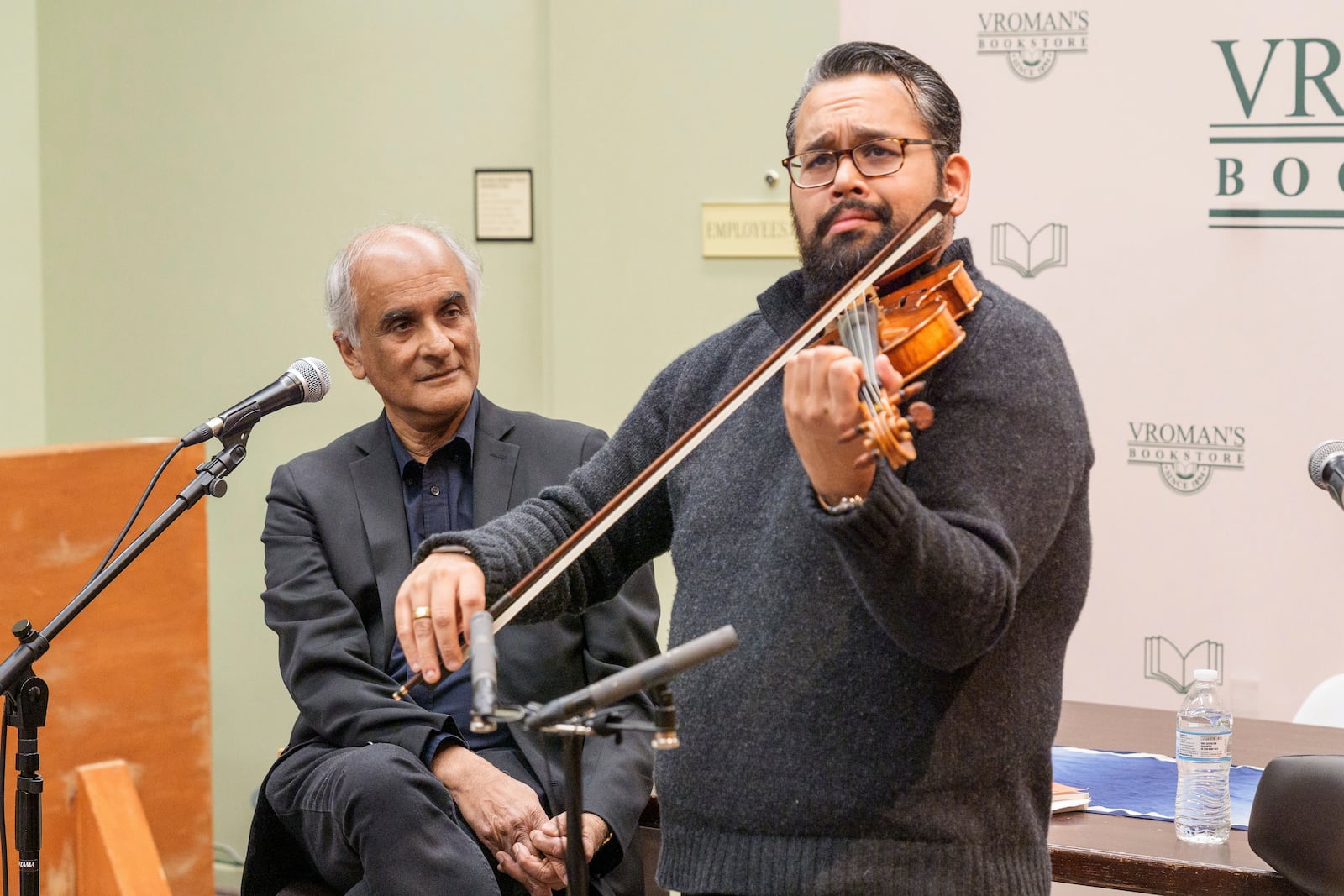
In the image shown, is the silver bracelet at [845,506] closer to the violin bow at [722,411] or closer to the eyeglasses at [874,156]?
the violin bow at [722,411]

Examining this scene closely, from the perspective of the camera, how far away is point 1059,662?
1.44 meters

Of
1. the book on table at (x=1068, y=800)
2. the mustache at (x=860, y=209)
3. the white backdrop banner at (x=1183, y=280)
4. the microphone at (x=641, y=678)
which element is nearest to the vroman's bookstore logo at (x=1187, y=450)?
the white backdrop banner at (x=1183, y=280)

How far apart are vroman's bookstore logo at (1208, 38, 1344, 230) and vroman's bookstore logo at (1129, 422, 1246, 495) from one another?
47 cm

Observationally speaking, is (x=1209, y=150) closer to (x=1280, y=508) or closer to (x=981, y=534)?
(x=1280, y=508)

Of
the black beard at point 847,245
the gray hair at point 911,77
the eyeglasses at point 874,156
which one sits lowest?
the black beard at point 847,245

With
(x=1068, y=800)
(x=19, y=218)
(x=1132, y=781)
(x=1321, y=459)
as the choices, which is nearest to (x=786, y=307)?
(x=1321, y=459)

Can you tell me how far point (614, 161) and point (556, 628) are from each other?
5.65 feet

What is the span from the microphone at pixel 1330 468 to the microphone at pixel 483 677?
95 centimetres

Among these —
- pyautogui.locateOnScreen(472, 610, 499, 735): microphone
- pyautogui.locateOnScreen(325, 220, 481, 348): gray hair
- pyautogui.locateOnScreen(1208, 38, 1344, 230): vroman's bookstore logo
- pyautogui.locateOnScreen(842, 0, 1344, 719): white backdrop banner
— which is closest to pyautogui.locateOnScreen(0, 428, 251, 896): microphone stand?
pyautogui.locateOnScreen(325, 220, 481, 348): gray hair

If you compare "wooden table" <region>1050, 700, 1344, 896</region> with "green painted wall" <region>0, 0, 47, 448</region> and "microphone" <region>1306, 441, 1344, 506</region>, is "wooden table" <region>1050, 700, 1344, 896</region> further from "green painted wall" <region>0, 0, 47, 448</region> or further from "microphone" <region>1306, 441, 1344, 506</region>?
"green painted wall" <region>0, 0, 47, 448</region>

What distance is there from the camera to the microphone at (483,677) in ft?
3.47

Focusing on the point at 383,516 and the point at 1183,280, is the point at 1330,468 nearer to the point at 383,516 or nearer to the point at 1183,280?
the point at 383,516

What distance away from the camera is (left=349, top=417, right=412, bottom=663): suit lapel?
2.44m

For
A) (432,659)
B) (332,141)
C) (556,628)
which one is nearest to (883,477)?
(432,659)
